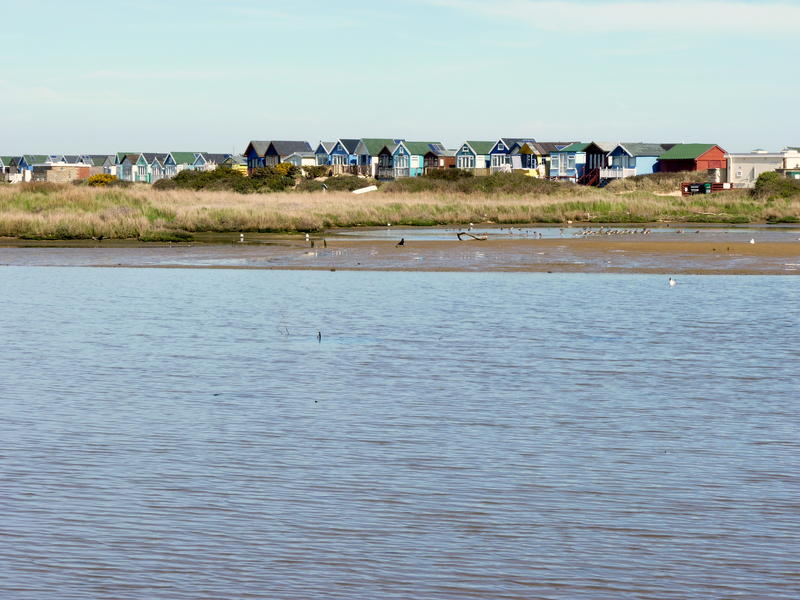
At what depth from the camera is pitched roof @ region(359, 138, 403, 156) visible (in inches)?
6481

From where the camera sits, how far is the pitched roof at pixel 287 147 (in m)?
173

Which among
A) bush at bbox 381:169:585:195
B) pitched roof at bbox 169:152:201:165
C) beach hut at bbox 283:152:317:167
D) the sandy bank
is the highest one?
pitched roof at bbox 169:152:201:165

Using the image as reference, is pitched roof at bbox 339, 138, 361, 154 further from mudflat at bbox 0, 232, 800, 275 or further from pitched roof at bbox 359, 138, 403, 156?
mudflat at bbox 0, 232, 800, 275

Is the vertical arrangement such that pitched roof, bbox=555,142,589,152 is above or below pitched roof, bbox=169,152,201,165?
below

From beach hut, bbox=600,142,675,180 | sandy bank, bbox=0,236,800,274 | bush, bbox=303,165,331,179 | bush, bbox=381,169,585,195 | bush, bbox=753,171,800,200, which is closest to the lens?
sandy bank, bbox=0,236,800,274

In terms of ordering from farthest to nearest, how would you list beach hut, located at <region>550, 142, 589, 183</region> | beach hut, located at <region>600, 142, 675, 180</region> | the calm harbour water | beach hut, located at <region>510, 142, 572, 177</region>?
1. beach hut, located at <region>510, 142, 572, 177</region>
2. beach hut, located at <region>550, 142, 589, 183</region>
3. beach hut, located at <region>600, 142, 675, 180</region>
4. the calm harbour water

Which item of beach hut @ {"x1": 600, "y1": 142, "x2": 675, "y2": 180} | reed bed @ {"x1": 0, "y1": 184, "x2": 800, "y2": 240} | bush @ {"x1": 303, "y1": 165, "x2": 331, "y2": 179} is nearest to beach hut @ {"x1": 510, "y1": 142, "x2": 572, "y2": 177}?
beach hut @ {"x1": 600, "y1": 142, "x2": 675, "y2": 180}

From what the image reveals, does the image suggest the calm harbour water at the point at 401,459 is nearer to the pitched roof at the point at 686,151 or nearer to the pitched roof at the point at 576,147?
the pitched roof at the point at 686,151

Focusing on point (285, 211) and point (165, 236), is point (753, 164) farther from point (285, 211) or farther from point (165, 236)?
point (165, 236)

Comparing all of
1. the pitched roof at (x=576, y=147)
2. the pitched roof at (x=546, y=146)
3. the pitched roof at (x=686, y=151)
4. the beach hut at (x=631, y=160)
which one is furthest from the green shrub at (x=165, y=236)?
the pitched roof at (x=546, y=146)

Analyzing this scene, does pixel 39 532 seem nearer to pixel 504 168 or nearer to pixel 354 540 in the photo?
pixel 354 540

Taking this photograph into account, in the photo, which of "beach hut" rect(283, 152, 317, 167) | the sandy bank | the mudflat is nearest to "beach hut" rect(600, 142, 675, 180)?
"beach hut" rect(283, 152, 317, 167)

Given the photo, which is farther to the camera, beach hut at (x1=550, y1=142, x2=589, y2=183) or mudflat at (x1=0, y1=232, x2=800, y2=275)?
beach hut at (x1=550, y1=142, x2=589, y2=183)

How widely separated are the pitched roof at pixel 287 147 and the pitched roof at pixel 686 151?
62.0 metres
